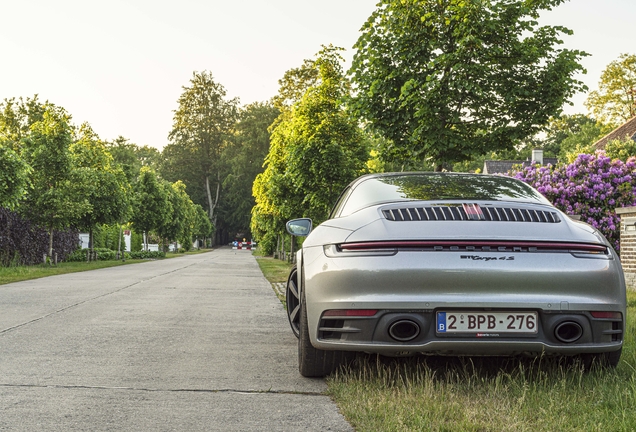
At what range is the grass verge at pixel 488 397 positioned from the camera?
3.66 meters

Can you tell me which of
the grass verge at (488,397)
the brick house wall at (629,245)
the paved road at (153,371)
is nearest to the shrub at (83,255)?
the paved road at (153,371)

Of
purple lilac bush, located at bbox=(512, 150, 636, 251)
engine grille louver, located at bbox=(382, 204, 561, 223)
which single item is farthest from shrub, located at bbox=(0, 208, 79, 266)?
engine grille louver, located at bbox=(382, 204, 561, 223)

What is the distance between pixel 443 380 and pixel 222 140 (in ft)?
264

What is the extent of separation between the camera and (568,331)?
4.33 m

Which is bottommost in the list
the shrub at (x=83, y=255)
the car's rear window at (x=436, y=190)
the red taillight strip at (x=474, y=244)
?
the shrub at (x=83, y=255)

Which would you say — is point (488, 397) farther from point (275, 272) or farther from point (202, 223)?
point (202, 223)

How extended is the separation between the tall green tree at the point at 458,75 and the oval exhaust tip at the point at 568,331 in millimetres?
7204

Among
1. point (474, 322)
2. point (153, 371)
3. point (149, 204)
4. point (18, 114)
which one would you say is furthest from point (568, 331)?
point (18, 114)

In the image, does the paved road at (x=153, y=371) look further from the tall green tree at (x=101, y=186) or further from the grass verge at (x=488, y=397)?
the tall green tree at (x=101, y=186)

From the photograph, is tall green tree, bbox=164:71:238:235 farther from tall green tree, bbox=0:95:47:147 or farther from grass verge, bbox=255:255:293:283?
grass verge, bbox=255:255:293:283

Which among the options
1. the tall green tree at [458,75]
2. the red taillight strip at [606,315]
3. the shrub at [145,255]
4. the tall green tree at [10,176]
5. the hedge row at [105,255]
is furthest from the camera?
the shrub at [145,255]

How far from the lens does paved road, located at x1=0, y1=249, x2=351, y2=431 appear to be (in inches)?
153

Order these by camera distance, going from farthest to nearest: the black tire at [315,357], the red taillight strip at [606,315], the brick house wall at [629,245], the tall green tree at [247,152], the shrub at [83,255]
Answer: the tall green tree at [247,152] → the shrub at [83,255] → the brick house wall at [629,245] → the black tire at [315,357] → the red taillight strip at [606,315]

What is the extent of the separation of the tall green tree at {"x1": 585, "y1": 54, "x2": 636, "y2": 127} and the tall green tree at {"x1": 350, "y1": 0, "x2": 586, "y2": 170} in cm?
4724
